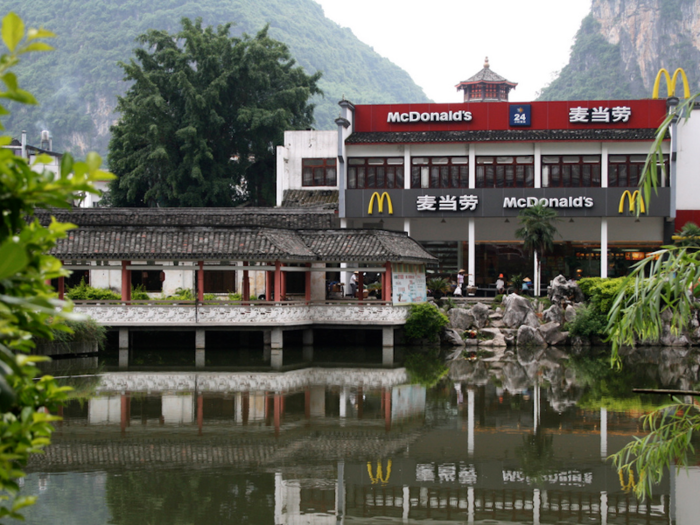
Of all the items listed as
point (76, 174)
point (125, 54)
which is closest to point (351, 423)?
point (76, 174)

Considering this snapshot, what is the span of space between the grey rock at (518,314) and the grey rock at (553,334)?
17.2 inches

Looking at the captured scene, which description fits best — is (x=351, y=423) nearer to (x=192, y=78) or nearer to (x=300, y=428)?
(x=300, y=428)

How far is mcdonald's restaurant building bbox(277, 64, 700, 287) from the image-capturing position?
32188mm

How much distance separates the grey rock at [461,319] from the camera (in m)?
28.0

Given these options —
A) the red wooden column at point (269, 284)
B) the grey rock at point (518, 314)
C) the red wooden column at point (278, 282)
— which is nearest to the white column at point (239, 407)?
the red wooden column at point (278, 282)

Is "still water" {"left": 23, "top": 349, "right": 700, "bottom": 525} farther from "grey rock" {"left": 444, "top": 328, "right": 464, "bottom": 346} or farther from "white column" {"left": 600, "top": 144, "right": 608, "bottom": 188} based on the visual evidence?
"white column" {"left": 600, "top": 144, "right": 608, "bottom": 188}

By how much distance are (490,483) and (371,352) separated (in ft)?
47.7

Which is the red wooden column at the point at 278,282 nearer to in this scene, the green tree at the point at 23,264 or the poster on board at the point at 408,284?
the poster on board at the point at 408,284

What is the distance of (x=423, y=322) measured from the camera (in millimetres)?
26375

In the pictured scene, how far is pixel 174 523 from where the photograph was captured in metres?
9.45

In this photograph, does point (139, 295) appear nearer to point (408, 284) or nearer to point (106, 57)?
point (408, 284)

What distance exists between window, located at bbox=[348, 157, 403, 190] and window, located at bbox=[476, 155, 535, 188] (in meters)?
3.47

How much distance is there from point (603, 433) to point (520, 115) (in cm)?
2159

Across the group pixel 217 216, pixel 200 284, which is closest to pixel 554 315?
pixel 200 284
